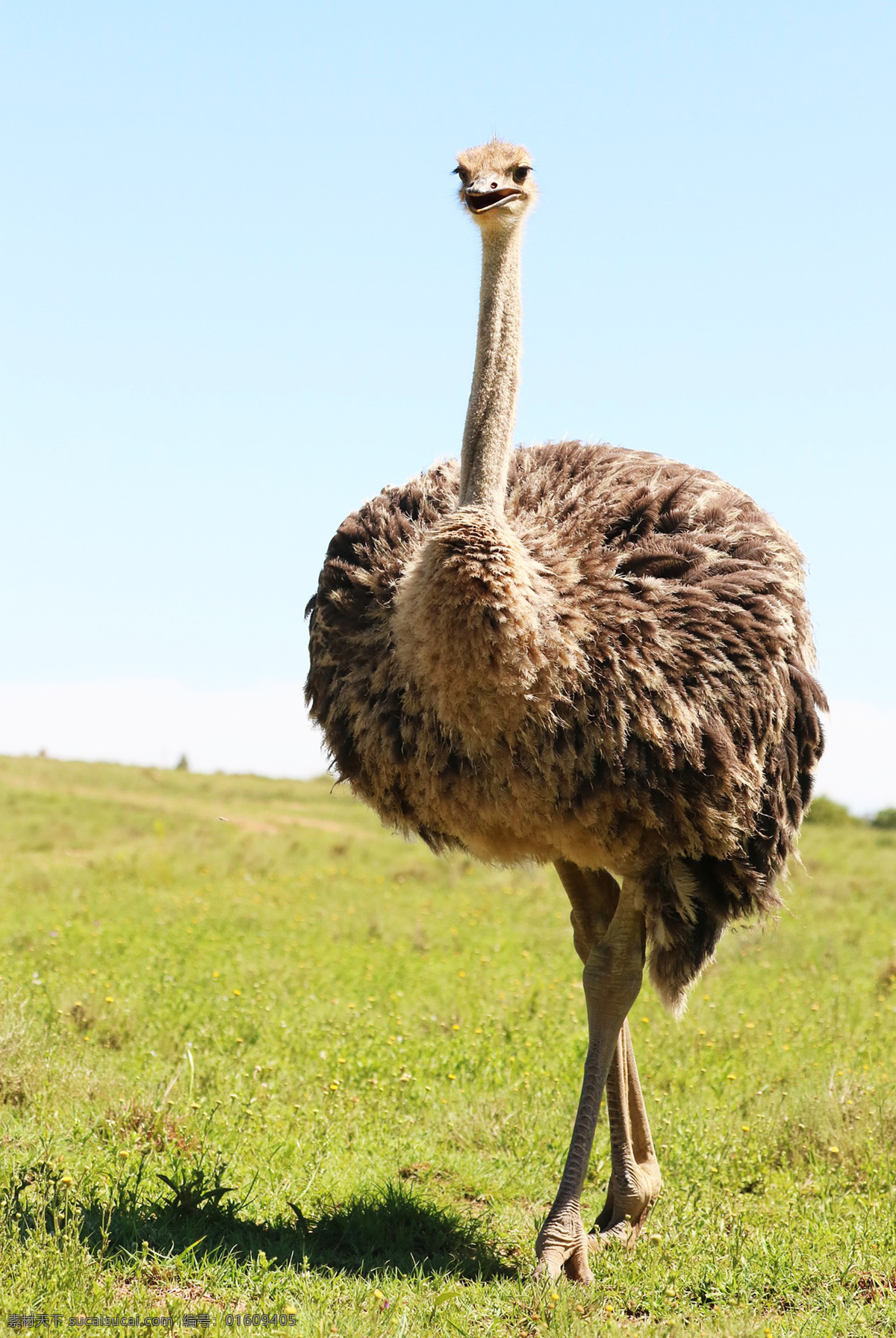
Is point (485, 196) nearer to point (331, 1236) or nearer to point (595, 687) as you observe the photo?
point (595, 687)

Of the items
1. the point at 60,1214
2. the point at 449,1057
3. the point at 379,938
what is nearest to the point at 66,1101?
the point at 60,1214

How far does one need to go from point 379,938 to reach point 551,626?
6674 mm

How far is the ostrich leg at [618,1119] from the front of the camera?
16.9 ft

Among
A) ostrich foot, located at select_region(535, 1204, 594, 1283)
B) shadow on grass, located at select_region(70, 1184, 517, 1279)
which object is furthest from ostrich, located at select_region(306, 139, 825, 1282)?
shadow on grass, located at select_region(70, 1184, 517, 1279)

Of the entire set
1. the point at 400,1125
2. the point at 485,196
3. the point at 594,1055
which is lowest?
the point at 400,1125

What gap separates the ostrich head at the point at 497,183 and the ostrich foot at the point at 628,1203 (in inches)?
137

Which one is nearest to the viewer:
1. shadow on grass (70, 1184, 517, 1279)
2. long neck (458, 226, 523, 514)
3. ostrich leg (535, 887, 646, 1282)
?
shadow on grass (70, 1184, 517, 1279)

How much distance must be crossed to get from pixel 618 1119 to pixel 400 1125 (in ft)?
3.85

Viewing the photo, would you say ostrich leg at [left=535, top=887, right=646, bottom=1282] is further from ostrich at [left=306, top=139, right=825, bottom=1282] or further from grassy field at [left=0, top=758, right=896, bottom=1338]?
grassy field at [left=0, top=758, right=896, bottom=1338]

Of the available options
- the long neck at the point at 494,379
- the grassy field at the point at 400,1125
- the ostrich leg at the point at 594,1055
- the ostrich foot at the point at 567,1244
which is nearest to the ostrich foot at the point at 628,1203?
the grassy field at the point at 400,1125

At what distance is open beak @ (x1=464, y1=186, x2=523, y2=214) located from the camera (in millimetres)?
4930

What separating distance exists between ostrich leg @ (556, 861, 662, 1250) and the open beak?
2.40 m

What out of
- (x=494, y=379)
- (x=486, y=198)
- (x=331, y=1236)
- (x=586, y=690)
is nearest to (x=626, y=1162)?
(x=331, y=1236)

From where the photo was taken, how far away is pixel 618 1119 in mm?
5195
